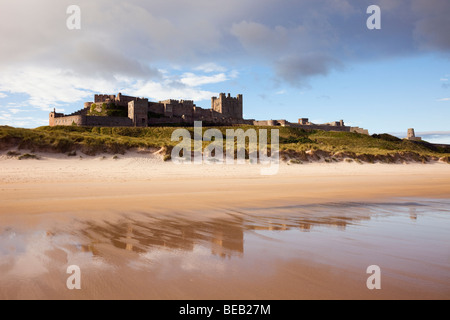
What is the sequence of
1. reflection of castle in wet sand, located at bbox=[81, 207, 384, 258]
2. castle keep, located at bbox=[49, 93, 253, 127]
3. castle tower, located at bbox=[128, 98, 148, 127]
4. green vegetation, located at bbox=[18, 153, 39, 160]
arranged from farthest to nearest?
1. castle tower, located at bbox=[128, 98, 148, 127]
2. castle keep, located at bbox=[49, 93, 253, 127]
3. green vegetation, located at bbox=[18, 153, 39, 160]
4. reflection of castle in wet sand, located at bbox=[81, 207, 384, 258]

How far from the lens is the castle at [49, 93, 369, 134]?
5803 centimetres

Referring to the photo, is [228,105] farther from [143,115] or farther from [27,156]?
[27,156]

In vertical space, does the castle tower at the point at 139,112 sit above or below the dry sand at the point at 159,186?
above

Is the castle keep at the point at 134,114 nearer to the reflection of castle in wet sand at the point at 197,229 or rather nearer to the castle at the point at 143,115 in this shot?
the castle at the point at 143,115

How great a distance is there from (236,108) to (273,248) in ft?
302

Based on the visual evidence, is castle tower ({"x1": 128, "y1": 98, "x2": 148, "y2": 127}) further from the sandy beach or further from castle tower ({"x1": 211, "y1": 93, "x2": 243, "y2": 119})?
the sandy beach

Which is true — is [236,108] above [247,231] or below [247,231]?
above

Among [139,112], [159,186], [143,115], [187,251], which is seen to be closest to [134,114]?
[139,112]

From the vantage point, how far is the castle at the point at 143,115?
190 ft

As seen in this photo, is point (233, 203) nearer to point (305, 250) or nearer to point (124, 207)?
point (124, 207)

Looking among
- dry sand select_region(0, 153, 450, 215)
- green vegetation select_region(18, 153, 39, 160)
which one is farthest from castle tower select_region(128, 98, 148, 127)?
green vegetation select_region(18, 153, 39, 160)

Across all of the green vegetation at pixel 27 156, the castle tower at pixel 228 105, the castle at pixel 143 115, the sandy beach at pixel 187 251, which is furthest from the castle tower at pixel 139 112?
the sandy beach at pixel 187 251
